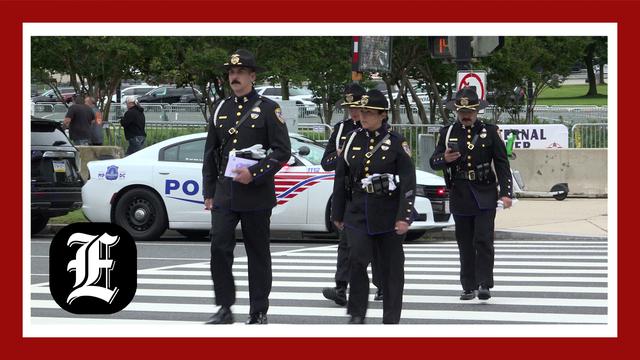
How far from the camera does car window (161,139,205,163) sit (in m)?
16.4

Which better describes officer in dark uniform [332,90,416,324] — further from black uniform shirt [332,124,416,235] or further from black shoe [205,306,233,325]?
black shoe [205,306,233,325]

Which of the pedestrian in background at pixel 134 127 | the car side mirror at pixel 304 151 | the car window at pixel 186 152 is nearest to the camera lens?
the car side mirror at pixel 304 151

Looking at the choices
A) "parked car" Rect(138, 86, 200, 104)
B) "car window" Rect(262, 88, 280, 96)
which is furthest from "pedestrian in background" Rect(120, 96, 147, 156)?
"parked car" Rect(138, 86, 200, 104)

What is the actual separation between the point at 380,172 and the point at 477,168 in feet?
8.03

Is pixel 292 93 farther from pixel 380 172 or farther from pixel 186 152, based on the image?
pixel 380 172

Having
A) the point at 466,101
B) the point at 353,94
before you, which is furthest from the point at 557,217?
the point at 353,94

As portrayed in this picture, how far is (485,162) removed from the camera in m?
11.4

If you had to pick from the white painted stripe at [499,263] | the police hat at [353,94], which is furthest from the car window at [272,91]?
the police hat at [353,94]

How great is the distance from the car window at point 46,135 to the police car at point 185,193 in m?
0.76

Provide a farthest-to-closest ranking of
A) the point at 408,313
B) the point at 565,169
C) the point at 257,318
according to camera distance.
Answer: the point at 565,169
the point at 408,313
the point at 257,318

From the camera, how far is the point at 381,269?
30.3 ft

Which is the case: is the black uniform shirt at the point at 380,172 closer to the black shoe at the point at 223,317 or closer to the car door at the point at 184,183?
the black shoe at the point at 223,317

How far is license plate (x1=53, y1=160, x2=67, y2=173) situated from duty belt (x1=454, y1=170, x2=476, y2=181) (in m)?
7.42

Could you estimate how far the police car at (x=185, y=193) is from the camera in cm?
1597
